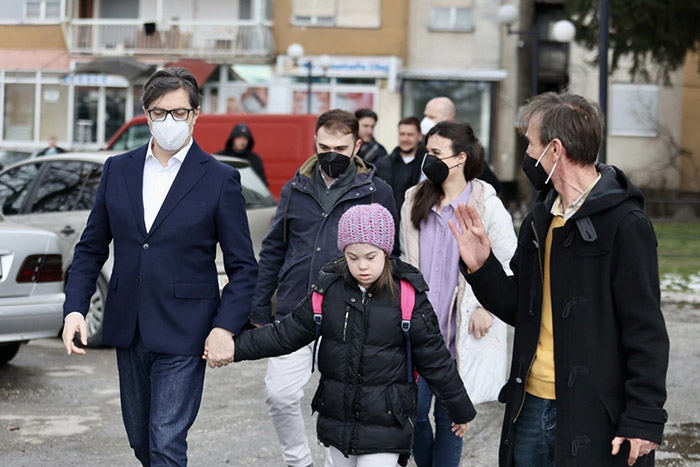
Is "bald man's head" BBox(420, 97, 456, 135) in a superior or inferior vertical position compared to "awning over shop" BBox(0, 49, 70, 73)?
inferior

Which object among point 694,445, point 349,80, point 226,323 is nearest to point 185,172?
point 226,323

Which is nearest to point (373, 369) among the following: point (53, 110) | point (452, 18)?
point (452, 18)

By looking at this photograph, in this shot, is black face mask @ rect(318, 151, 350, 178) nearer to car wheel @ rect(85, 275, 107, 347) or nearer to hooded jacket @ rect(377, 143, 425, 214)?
hooded jacket @ rect(377, 143, 425, 214)

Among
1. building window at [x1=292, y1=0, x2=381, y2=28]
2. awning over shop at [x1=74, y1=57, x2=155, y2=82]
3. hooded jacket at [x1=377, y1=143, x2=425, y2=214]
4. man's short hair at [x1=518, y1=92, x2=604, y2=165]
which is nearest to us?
man's short hair at [x1=518, y1=92, x2=604, y2=165]

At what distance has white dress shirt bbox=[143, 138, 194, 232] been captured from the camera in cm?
472

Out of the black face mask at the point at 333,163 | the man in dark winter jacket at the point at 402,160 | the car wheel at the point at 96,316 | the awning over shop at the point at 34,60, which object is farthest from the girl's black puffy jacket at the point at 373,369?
the awning over shop at the point at 34,60

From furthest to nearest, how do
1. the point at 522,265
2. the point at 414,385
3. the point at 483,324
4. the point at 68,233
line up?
1. the point at 68,233
2. the point at 483,324
3. the point at 414,385
4. the point at 522,265

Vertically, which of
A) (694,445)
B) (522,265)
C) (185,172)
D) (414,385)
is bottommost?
(694,445)

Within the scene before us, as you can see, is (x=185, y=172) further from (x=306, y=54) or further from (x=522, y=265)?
(x=306, y=54)

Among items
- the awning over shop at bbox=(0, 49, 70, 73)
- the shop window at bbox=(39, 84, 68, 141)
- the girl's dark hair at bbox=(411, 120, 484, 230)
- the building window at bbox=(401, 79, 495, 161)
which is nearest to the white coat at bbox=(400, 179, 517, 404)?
the girl's dark hair at bbox=(411, 120, 484, 230)

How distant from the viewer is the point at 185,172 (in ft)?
15.6

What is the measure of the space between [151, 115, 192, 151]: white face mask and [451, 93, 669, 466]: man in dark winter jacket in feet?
4.71

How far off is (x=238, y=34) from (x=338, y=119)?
104 feet

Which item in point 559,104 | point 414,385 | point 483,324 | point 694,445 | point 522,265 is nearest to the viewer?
point 559,104
